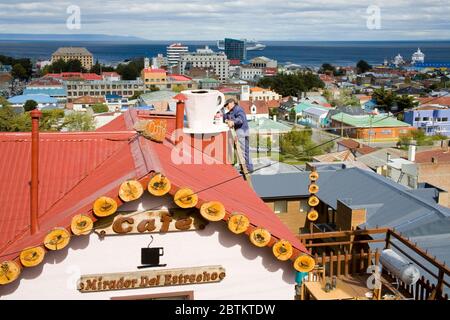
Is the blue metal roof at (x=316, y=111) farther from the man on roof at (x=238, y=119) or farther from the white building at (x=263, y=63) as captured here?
the white building at (x=263, y=63)

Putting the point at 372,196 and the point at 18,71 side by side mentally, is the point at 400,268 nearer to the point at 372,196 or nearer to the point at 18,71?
the point at 372,196

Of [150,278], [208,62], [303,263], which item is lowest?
Answer: [150,278]

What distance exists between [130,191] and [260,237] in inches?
39.9

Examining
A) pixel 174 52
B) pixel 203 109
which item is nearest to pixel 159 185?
pixel 203 109

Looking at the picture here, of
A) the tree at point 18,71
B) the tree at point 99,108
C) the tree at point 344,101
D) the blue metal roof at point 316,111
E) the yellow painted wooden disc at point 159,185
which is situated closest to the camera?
the yellow painted wooden disc at point 159,185

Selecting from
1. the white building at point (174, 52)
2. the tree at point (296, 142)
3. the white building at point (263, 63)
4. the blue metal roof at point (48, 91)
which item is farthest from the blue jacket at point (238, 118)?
the white building at point (174, 52)

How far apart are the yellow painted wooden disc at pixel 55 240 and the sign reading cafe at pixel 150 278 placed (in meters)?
0.42

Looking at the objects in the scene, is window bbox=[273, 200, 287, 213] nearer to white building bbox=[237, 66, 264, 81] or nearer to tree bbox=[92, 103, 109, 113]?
tree bbox=[92, 103, 109, 113]

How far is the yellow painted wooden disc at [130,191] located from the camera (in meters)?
3.54

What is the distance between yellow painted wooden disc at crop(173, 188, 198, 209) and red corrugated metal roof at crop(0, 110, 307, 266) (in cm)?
9

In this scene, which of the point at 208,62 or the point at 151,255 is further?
the point at 208,62

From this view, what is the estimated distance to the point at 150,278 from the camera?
12.7 ft

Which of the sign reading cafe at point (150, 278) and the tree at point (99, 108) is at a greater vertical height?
the sign reading cafe at point (150, 278)

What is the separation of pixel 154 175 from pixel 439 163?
22582mm
